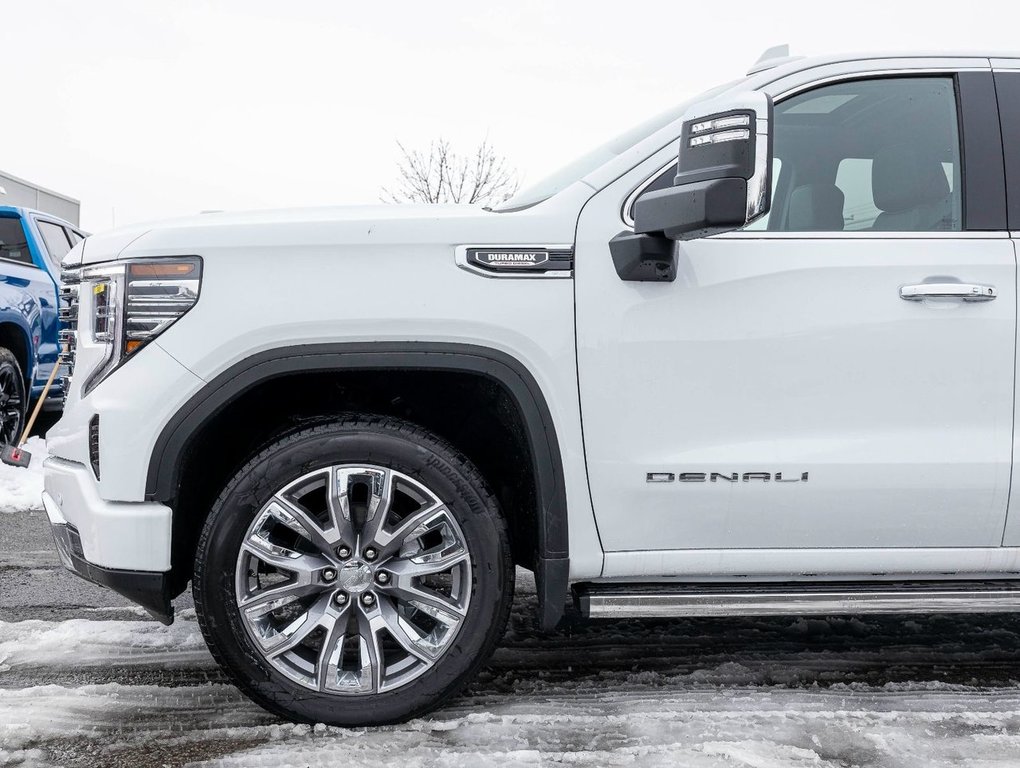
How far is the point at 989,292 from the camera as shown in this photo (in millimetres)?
2609

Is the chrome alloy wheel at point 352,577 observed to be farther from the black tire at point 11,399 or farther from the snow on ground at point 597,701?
the black tire at point 11,399

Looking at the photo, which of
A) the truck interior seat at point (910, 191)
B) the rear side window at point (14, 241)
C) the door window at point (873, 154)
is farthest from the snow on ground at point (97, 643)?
the rear side window at point (14, 241)

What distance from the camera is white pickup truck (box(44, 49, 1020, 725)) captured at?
96.9 inches

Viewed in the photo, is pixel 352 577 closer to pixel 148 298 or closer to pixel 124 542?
pixel 124 542

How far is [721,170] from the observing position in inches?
87.0

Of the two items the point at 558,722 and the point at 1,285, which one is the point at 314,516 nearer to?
the point at 558,722

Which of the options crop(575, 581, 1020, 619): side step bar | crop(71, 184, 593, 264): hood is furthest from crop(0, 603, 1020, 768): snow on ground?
crop(71, 184, 593, 264): hood

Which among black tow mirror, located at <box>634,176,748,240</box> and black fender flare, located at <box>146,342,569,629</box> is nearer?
black tow mirror, located at <box>634,176,748,240</box>

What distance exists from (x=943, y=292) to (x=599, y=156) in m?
1.22

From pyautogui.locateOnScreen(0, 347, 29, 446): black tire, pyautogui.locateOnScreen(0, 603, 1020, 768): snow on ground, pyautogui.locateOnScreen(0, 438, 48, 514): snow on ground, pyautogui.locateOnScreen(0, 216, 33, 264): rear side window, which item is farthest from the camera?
pyautogui.locateOnScreen(0, 216, 33, 264): rear side window

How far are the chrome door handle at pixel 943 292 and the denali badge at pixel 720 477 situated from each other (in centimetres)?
61

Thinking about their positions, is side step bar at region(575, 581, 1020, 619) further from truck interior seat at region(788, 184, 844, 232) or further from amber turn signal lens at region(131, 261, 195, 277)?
amber turn signal lens at region(131, 261, 195, 277)

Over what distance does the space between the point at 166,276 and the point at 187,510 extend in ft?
2.33

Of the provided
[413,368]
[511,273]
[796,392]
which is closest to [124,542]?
[413,368]
